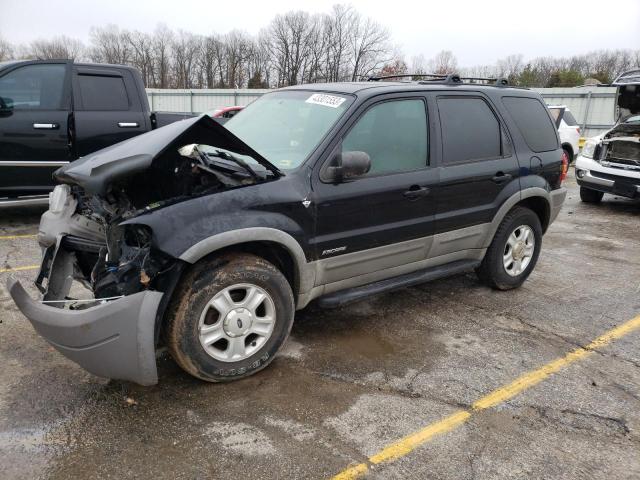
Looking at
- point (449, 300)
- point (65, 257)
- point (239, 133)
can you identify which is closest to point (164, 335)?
point (65, 257)

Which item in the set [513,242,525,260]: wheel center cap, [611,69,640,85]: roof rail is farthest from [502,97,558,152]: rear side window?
[611,69,640,85]: roof rail

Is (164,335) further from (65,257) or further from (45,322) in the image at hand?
(65,257)

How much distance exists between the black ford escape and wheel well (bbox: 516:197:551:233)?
1.11 feet

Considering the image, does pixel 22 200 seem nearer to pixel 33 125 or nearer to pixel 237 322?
pixel 33 125

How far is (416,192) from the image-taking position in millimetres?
3756

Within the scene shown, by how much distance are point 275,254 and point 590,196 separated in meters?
8.74

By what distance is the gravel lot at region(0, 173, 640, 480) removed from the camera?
2.48m

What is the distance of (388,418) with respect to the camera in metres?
2.85

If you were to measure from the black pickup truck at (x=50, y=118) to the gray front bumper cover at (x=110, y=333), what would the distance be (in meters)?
4.11

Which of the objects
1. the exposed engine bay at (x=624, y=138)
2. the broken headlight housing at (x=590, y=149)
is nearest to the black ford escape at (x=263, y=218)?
the exposed engine bay at (x=624, y=138)

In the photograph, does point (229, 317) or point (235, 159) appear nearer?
point (229, 317)

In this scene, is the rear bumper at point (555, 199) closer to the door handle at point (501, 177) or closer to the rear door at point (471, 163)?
the rear door at point (471, 163)

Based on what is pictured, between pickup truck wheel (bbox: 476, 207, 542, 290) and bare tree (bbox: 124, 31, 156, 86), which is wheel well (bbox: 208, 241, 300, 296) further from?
bare tree (bbox: 124, 31, 156, 86)

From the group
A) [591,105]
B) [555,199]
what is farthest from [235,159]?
[591,105]
